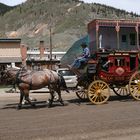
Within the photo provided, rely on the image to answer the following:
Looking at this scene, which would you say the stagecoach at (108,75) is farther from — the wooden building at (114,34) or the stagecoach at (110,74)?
the wooden building at (114,34)

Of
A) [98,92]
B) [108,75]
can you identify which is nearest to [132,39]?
[108,75]

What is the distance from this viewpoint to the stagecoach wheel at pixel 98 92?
1675cm

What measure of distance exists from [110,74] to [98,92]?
1104 mm

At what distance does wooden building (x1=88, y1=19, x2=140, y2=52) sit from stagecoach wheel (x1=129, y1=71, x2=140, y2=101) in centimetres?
2852

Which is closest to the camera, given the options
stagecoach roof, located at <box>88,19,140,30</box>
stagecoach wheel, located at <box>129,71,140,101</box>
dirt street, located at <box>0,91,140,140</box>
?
dirt street, located at <box>0,91,140,140</box>

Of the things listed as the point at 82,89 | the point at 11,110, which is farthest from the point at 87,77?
the point at 11,110

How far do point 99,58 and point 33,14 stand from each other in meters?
181

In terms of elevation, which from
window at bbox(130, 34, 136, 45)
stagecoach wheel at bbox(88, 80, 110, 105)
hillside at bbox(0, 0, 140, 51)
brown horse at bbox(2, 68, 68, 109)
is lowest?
stagecoach wheel at bbox(88, 80, 110, 105)

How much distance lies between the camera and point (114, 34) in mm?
49250

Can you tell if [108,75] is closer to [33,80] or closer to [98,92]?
[98,92]

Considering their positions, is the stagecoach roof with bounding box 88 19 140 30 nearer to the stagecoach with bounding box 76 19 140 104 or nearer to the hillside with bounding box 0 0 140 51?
the stagecoach with bounding box 76 19 140 104

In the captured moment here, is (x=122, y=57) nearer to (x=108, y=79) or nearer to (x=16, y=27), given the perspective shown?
(x=108, y=79)

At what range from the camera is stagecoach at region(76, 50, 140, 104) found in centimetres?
1697

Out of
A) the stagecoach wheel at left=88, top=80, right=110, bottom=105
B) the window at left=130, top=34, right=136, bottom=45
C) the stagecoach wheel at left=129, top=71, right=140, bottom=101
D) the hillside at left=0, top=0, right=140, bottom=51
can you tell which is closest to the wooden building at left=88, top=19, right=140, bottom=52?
the window at left=130, top=34, right=136, bottom=45
